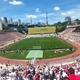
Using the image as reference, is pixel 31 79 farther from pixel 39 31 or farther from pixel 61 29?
pixel 61 29

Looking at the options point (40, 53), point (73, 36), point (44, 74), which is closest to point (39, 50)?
point (40, 53)

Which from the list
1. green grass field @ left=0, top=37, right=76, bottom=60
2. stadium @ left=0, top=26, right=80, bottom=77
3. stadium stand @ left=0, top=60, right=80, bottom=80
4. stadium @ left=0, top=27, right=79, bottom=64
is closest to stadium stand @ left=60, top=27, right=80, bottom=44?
stadium @ left=0, top=27, right=79, bottom=64

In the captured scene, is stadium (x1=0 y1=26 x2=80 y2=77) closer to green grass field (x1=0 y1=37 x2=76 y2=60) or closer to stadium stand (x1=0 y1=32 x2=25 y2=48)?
green grass field (x1=0 y1=37 x2=76 y2=60)

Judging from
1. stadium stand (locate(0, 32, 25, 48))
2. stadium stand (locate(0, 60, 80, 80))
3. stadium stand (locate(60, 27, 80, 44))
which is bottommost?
stadium stand (locate(0, 32, 25, 48))

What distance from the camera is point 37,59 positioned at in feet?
127

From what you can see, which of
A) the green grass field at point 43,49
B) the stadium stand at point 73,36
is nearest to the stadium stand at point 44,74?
the green grass field at point 43,49

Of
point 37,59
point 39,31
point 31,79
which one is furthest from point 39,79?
point 39,31

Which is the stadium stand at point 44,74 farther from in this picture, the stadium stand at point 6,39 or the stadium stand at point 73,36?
the stadium stand at point 6,39

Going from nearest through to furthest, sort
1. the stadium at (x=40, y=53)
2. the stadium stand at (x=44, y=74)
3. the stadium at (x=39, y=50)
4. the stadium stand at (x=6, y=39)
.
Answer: the stadium stand at (x=44, y=74)
the stadium at (x=40, y=53)
the stadium at (x=39, y=50)
the stadium stand at (x=6, y=39)

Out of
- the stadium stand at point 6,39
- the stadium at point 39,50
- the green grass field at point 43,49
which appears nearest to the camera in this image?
the stadium at point 39,50

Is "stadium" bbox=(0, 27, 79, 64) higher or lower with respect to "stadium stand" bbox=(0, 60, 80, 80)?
lower

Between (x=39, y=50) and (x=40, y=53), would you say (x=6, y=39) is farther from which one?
(x=40, y=53)

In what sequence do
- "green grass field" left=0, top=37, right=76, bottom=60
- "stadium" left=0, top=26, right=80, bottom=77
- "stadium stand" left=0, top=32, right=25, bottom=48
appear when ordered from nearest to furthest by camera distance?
1. "stadium" left=0, top=26, right=80, bottom=77
2. "green grass field" left=0, top=37, right=76, bottom=60
3. "stadium stand" left=0, top=32, right=25, bottom=48

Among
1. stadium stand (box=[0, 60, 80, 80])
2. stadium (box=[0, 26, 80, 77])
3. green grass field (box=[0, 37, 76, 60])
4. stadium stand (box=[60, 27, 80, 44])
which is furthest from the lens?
stadium stand (box=[60, 27, 80, 44])
